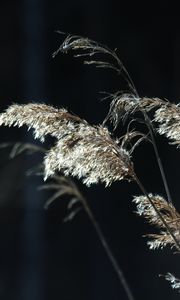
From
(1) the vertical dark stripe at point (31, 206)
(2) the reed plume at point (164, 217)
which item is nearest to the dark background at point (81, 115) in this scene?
(1) the vertical dark stripe at point (31, 206)

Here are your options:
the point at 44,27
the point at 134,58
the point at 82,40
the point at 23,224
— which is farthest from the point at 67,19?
the point at 82,40

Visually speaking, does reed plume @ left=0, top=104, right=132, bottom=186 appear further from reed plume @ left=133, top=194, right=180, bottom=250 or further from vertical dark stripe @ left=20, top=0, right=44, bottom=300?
vertical dark stripe @ left=20, top=0, right=44, bottom=300

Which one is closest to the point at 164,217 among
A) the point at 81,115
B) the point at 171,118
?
the point at 171,118

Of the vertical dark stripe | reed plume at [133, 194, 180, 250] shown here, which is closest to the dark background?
the vertical dark stripe

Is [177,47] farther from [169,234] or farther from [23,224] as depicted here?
[169,234]

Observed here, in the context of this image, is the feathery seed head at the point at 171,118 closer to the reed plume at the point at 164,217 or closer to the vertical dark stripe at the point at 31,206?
the reed plume at the point at 164,217

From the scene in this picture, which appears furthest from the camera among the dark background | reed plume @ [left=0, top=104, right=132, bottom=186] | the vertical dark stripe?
the vertical dark stripe

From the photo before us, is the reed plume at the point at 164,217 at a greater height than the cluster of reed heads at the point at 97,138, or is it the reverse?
the cluster of reed heads at the point at 97,138

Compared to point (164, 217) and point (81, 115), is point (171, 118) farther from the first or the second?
point (81, 115)
